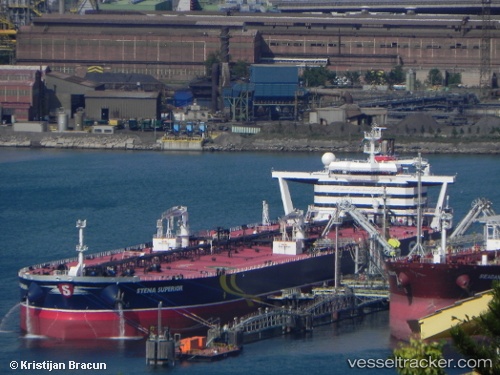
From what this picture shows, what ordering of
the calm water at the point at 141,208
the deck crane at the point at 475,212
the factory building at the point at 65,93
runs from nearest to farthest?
1. the calm water at the point at 141,208
2. the deck crane at the point at 475,212
3. the factory building at the point at 65,93

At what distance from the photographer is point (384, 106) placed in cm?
5269

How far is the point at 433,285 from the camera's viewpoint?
59.4 feet

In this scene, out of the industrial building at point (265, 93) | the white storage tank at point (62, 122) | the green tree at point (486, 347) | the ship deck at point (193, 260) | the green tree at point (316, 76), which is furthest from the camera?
the green tree at point (316, 76)

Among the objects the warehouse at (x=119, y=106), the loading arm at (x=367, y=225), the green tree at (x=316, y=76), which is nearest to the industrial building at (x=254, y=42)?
the green tree at (x=316, y=76)

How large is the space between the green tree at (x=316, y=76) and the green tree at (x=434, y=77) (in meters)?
3.57

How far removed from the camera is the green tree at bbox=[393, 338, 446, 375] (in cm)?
927

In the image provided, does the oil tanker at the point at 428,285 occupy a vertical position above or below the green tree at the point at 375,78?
below

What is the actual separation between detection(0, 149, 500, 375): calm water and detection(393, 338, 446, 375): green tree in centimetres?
704

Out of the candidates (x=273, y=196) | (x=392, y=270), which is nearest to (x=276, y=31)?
(x=273, y=196)

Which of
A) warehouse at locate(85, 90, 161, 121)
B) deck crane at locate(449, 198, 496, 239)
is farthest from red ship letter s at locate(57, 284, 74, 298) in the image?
warehouse at locate(85, 90, 161, 121)

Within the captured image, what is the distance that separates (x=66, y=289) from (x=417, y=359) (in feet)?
30.7

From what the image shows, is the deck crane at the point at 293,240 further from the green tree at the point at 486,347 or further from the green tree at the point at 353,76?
the green tree at the point at 353,76

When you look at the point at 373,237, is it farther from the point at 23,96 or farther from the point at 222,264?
the point at 23,96

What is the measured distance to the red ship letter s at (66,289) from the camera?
18141mm
